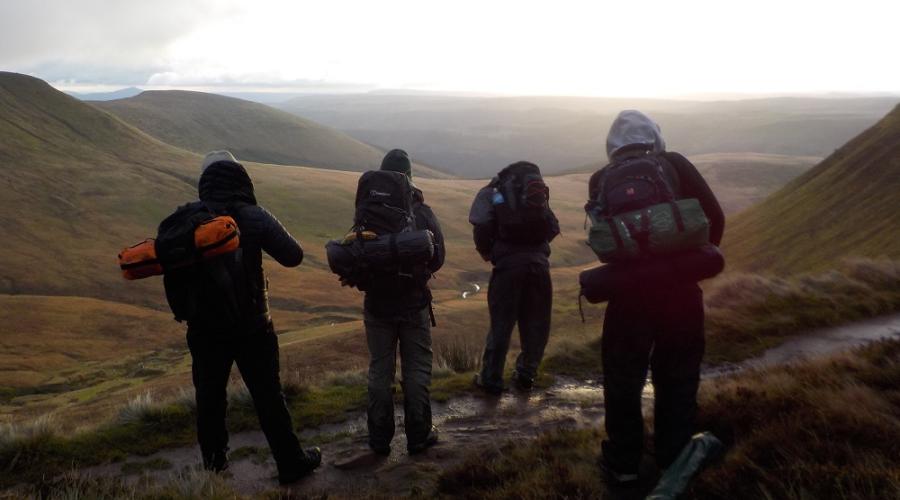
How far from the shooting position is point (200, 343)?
5.12 m

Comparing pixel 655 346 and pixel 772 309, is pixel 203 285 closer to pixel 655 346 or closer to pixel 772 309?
pixel 655 346

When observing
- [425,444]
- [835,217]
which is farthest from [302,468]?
[835,217]

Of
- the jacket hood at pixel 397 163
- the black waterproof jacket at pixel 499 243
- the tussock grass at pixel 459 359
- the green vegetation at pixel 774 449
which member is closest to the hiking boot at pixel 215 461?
the green vegetation at pixel 774 449

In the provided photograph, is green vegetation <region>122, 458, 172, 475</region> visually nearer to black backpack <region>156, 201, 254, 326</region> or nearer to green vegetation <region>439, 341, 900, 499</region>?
black backpack <region>156, 201, 254, 326</region>

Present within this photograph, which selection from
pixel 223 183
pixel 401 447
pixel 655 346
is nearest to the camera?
pixel 655 346

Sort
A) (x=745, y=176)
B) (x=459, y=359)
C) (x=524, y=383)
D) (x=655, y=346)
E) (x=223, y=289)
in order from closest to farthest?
1. (x=655, y=346)
2. (x=223, y=289)
3. (x=524, y=383)
4. (x=459, y=359)
5. (x=745, y=176)

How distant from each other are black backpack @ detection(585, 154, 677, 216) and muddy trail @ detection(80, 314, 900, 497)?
90.6 inches

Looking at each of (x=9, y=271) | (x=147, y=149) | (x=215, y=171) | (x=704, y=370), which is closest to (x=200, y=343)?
(x=215, y=171)

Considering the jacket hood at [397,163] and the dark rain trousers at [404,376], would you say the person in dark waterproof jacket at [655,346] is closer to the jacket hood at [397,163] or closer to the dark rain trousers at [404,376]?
the dark rain trousers at [404,376]

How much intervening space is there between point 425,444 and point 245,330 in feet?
6.71

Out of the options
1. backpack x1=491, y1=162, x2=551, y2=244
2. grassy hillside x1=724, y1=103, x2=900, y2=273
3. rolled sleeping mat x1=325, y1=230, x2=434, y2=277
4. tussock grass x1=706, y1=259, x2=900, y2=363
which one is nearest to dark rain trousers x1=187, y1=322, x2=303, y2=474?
rolled sleeping mat x1=325, y1=230, x2=434, y2=277

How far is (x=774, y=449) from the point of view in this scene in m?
3.96

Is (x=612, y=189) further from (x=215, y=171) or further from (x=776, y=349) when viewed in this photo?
(x=776, y=349)

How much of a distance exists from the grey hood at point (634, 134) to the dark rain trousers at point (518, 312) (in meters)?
2.79
